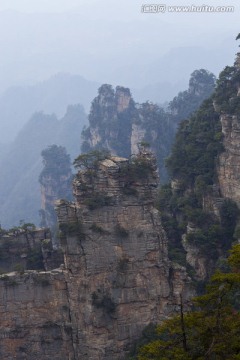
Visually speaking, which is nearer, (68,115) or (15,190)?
(15,190)

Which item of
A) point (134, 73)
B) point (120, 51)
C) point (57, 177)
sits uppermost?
point (120, 51)

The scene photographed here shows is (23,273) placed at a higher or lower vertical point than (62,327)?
higher

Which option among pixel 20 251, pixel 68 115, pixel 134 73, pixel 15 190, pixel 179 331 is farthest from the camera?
pixel 134 73

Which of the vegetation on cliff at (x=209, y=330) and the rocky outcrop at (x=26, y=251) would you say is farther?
the rocky outcrop at (x=26, y=251)

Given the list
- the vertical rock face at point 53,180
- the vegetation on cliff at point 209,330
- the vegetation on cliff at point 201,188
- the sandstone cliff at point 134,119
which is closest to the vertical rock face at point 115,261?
the vegetation on cliff at point 201,188

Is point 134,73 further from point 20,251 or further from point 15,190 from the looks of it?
point 20,251

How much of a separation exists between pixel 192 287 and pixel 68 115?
194 feet

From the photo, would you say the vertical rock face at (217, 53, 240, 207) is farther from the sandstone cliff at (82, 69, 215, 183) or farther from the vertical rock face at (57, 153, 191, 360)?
the sandstone cliff at (82, 69, 215, 183)

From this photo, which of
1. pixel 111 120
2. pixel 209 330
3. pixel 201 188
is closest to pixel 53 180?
pixel 111 120

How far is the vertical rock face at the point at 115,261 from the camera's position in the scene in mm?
19203

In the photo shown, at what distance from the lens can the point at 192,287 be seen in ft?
63.2

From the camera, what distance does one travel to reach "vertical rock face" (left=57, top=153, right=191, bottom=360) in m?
19.2

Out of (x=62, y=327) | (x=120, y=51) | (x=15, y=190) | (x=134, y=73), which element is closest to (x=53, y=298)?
(x=62, y=327)

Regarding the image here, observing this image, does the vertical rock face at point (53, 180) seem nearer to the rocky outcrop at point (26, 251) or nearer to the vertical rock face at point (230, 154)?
the rocky outcrop at point (26, 251)
